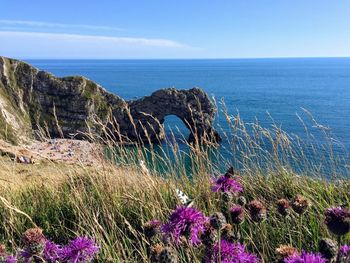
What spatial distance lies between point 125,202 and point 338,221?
3.52 meters

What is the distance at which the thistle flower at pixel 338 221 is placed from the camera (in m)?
2.03

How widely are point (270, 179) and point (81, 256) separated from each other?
4.04 metres

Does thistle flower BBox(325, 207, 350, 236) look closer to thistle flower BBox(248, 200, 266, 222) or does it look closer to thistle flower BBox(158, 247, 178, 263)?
thistle flower BBox(248, 200, 266, 222)

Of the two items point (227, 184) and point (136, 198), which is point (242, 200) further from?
point (136, 198)

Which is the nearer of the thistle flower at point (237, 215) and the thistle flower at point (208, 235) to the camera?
the thistle flower at point (208, 235)

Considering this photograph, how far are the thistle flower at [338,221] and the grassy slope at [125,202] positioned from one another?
172 cm

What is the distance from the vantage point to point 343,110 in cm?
9238

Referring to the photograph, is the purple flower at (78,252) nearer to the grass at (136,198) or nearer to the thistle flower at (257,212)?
the thistle flower at (257,212)

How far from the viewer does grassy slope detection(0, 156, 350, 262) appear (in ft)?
13.8

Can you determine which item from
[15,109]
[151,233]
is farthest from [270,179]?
[15,109]

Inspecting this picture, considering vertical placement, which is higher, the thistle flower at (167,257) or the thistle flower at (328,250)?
the thistle flower at (328,250)

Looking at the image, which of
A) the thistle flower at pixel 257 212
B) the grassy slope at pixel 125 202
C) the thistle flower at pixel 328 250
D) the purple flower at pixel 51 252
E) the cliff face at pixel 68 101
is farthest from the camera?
the cliff face at pixel 68 101

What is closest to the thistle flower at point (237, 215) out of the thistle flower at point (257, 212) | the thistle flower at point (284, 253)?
the thistle flower at point (257, 212)

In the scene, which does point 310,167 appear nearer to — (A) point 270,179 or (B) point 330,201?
(A) point 270,179
